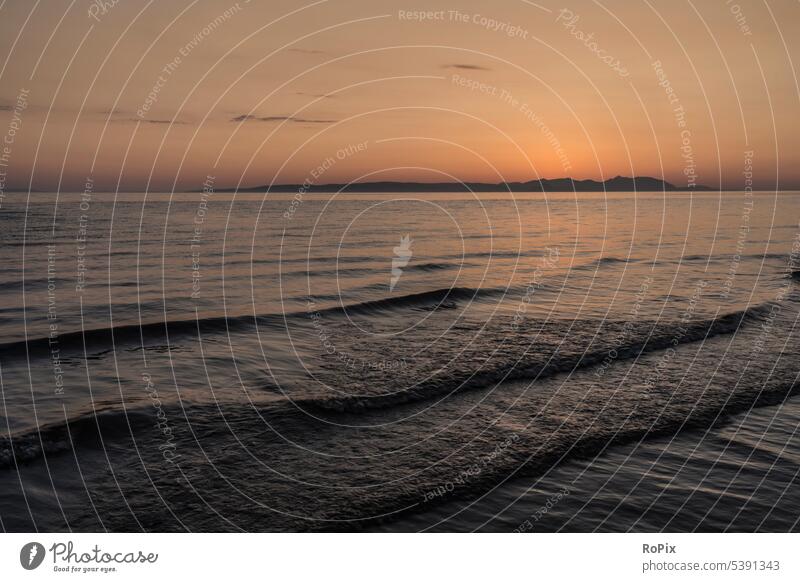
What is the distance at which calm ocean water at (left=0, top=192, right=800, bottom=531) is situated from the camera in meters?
10.8

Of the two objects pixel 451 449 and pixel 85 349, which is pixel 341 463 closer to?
pixel 451 449

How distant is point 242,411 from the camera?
15047 millimetres

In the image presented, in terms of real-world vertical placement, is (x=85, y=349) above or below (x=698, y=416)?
above

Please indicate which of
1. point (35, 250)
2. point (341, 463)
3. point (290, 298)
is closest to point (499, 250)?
point (290, 298)

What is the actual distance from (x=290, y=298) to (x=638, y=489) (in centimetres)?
2125

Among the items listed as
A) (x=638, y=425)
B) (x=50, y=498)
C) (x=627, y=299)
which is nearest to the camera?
(x=50, y=498)

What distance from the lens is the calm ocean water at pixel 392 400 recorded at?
35.3 ft

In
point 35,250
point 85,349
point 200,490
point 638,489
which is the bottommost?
point 638,489

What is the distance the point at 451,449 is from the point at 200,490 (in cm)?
484

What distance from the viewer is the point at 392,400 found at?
15977mm

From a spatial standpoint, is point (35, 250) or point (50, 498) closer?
point (50, 498)
